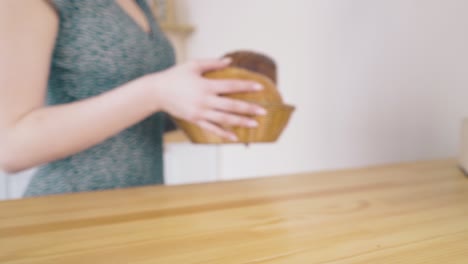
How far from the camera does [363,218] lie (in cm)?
33

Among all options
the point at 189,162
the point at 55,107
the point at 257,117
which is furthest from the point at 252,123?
the point at 189,162

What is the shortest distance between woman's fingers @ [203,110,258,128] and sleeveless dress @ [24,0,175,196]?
223 millimetres

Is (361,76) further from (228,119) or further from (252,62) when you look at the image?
(228,119)

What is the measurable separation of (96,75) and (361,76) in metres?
0.60

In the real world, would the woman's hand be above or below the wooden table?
above

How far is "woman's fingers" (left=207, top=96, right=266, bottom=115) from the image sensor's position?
15.8 inches

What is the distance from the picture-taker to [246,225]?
31cm

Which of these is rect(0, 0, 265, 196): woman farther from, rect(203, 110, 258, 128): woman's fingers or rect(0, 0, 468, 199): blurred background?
rect(0, 0, 468, 199): blurred background

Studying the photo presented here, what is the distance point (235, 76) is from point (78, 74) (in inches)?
10.5

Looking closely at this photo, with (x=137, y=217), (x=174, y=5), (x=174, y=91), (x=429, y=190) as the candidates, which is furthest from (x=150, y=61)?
(x=174, y=5)

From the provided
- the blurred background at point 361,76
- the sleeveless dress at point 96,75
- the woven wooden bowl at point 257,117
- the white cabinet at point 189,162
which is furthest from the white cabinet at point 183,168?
the woven wooden bowl at point 257,117

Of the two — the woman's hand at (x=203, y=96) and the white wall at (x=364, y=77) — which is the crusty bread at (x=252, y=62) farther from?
the white wall at (x=364, y=77)

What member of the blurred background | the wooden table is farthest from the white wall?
the wooden table

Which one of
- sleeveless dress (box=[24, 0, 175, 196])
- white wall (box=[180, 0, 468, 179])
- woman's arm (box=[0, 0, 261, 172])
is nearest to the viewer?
woman's arm (box=[0, 0, 261, 172])
